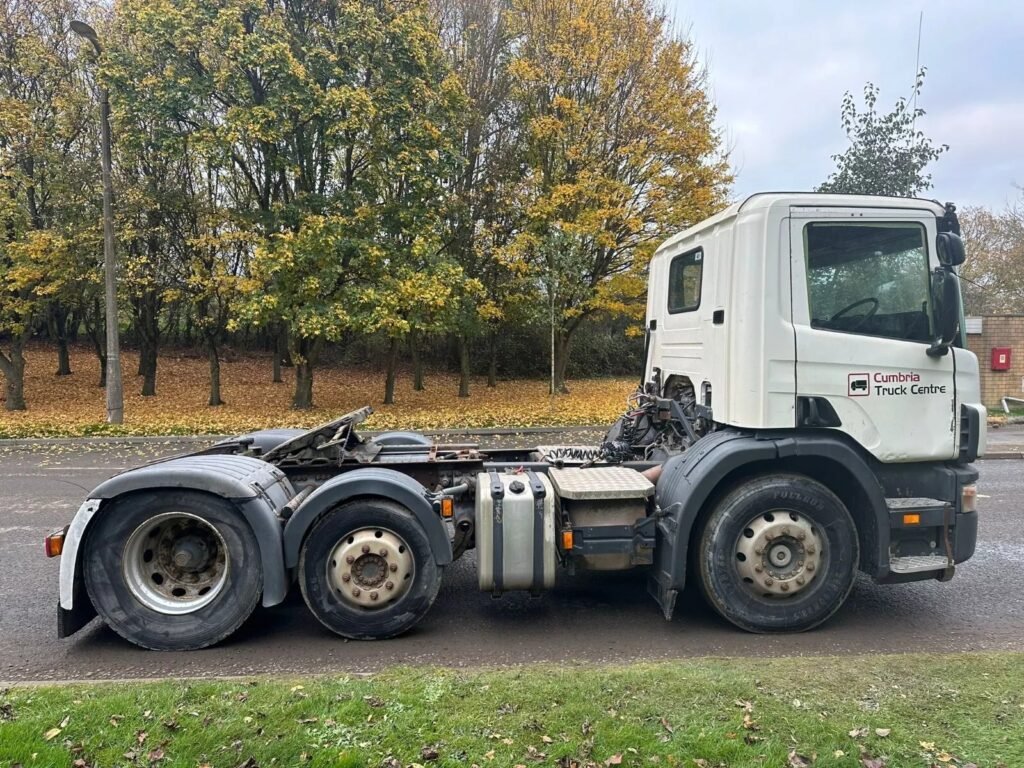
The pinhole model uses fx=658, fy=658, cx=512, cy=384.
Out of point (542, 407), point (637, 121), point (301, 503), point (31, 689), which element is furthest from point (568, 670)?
point (637, 121)

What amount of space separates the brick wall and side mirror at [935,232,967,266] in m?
14.5

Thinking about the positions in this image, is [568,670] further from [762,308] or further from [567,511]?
[762,308]

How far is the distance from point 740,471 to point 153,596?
3.99 metres

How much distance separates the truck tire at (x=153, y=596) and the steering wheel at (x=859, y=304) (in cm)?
407

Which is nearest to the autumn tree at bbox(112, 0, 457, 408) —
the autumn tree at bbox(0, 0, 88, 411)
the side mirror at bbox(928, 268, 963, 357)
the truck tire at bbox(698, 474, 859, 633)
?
the autumn tree at bbox(0, 0, 88, 411)

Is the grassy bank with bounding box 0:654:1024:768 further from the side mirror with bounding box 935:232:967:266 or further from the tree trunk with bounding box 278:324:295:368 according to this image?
the tree trunk with bounding box 278:324:295:368

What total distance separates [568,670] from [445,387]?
873 inches

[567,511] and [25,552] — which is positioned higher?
[567,511]

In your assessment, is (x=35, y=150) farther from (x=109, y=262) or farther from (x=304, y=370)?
(x=304, y=370)

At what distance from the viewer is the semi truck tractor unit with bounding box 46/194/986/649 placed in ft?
13.9

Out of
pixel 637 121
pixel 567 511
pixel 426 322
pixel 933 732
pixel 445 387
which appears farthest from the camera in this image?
pixel 445 387

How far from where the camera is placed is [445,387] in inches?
1009

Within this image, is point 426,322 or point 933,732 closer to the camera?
point 933,732

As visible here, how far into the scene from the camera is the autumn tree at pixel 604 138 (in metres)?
17.2
